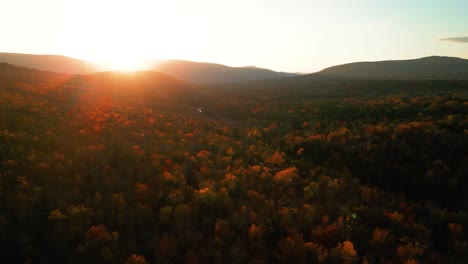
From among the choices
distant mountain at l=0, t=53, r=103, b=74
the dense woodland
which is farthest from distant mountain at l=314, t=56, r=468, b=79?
distant mountain at l=0, t=53, r=103, b=74

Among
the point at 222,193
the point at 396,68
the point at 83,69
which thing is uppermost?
the point at 396,68

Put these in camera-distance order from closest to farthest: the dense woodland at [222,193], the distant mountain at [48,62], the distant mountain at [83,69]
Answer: the dense woodland at [222,193]
the distant mountain at [48,62]
the distant mountain at [83,69]

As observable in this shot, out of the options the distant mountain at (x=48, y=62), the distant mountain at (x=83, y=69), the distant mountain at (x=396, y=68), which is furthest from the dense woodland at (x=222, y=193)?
the distant mountain at (x=48, y=62)

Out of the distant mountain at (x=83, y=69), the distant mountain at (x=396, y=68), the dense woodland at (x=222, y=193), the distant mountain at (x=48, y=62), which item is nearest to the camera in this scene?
the dense woodland at (x=222, y=193)

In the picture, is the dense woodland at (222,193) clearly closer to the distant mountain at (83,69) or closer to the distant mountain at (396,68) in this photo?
the distant mountain at (396,68)

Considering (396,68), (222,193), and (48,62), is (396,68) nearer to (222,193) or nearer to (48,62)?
(222,193)

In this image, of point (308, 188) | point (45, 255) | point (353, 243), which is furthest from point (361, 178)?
point (45, 255)

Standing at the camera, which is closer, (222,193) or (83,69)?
(222,193)

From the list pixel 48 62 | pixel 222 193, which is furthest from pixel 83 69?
pixel 222 193
